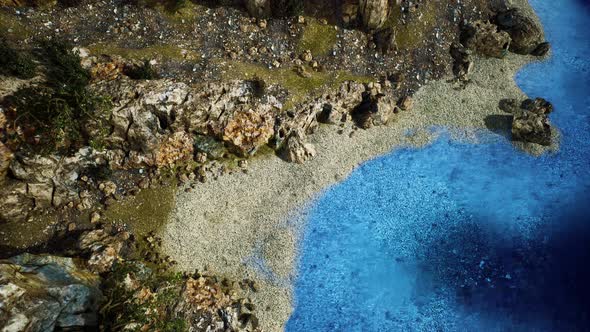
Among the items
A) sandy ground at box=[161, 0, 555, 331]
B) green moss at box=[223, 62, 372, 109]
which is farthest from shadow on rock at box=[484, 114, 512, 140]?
green moss at box=[223, 62, 372, 109]

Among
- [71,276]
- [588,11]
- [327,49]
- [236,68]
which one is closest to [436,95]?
[327,49]

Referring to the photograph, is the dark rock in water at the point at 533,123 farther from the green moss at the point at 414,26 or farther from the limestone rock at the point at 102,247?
the limestone rock at the point at 102,247

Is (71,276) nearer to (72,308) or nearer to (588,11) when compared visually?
(72,308)

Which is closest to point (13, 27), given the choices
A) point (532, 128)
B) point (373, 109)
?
point (373, 109)

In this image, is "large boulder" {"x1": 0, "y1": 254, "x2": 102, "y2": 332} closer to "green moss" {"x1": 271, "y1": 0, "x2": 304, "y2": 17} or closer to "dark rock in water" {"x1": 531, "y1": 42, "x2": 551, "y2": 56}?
"green moss" {"x1": 271, "y1": 0, "x2": 304, "y2": 17}

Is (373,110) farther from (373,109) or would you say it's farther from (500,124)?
(500,124)

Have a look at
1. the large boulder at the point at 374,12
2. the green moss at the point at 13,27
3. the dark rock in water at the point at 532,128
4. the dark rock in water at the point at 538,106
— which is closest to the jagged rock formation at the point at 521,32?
the dark rock in water at the point at 538,106
